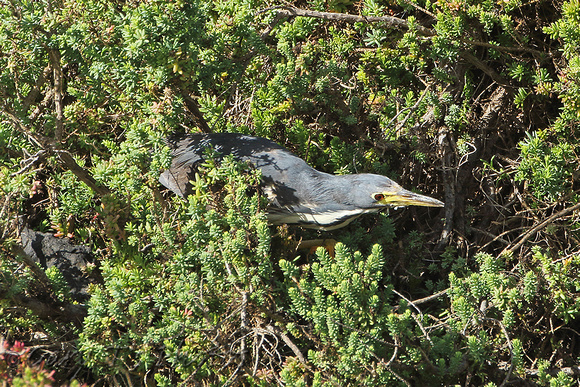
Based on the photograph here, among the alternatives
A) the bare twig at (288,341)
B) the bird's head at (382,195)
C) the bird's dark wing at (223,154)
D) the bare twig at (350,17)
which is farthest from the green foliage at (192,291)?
the bare twig at (350,17)

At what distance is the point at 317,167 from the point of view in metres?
4.14

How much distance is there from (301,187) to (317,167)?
45 cm

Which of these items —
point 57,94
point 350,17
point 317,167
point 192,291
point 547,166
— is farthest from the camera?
point 317,167

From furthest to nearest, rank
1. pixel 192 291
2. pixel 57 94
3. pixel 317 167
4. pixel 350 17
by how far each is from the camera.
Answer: pixel 317 167
pixel 350 17
pixel 57 94
pixel 192 291

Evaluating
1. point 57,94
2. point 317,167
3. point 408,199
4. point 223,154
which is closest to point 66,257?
point 57,94

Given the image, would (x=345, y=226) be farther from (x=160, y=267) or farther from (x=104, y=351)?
(x=104, y=351)

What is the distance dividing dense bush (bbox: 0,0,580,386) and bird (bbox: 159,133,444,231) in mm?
165

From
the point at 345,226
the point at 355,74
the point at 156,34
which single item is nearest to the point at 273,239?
the point at 345,226

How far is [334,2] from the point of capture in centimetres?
425

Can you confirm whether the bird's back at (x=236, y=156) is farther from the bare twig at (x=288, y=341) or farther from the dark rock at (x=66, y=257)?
the bare twig at (x=288, y=341)

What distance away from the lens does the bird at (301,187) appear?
3566 millimetres

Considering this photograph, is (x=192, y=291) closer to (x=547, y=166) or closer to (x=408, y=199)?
(x=408, y=199)

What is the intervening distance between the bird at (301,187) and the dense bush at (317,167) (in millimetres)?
165

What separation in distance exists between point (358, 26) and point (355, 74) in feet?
1.20
